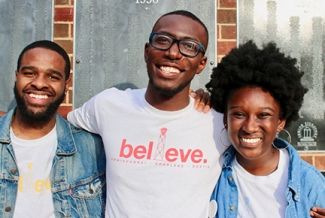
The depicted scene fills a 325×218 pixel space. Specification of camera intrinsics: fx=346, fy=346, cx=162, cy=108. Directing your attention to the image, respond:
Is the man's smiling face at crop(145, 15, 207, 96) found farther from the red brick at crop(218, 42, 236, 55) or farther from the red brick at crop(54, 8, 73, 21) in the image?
the red brick at crop(54, 8, 73, 21)

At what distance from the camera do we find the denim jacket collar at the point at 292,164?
174 centimetres

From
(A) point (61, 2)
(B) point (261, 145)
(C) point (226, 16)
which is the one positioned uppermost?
(A) point (61, 2)

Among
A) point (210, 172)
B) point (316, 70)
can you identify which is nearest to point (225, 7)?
point (316, 70)

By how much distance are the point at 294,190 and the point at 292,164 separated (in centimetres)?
15

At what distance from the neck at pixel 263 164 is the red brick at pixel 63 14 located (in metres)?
1.86

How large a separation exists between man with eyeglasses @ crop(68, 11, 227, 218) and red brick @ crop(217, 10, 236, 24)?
3.01 feet

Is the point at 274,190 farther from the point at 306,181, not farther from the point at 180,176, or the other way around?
the point at 180,176

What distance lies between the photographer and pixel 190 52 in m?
1.89

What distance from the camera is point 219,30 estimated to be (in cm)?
282

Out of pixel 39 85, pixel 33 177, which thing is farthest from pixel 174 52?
pixel 33 177

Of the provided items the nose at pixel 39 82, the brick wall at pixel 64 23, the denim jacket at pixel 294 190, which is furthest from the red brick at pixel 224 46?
the nose at pixel 39 82

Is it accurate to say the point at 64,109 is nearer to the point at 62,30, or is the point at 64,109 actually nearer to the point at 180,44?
the point at 62,30

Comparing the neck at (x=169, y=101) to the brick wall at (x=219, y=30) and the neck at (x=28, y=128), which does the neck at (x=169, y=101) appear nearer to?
the neck at (x=28, y=128)

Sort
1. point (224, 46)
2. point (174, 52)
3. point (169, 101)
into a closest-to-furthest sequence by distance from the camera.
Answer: point (174, 52) < point (169, 101) < point (224, 46)
